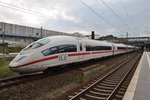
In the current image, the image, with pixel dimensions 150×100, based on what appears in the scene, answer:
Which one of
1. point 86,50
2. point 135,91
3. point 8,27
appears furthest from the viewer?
point 8,27

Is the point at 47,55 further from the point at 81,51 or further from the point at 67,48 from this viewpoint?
the point at 81,51

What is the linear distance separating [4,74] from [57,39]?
4.34m

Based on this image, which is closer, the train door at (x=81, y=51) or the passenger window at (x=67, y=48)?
the passenger window at (x=67, y=48)

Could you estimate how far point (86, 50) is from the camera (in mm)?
22281

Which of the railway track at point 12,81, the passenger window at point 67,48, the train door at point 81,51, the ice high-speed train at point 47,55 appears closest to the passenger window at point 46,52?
the ice high-speed train at point 47,55

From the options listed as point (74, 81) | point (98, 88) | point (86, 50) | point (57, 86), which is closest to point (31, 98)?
point (57, 86)

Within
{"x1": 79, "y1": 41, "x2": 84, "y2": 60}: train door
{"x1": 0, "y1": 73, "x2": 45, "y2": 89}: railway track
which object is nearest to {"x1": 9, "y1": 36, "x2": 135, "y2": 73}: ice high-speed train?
{"x1": 79, "y1": 41, "x2": 84, "y2": 60}: train door

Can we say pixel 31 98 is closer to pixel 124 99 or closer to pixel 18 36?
pixel 124 99

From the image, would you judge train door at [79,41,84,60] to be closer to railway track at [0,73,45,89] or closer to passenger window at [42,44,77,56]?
passenger window at [42,44,77,56]

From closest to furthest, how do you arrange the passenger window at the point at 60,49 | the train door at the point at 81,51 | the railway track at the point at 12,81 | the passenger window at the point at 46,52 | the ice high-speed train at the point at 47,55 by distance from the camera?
the railway track at the point at 12,81
the ice high-speed train at the point at 47,55
the passenger window at the point at 46,52
the passenger window at the point at 60,49
the train door at the point at 81,51

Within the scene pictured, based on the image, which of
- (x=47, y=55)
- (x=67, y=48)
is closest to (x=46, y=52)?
(x=47, y=55)

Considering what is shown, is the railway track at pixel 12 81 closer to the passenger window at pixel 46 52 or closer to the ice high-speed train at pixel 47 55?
the ice high-speed train at pixel 47 55

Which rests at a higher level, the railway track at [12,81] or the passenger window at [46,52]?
the passenger window at [46,52]

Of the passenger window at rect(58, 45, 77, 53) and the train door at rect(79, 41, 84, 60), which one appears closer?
the passenger window at rect(58, 45, 77, 53)
